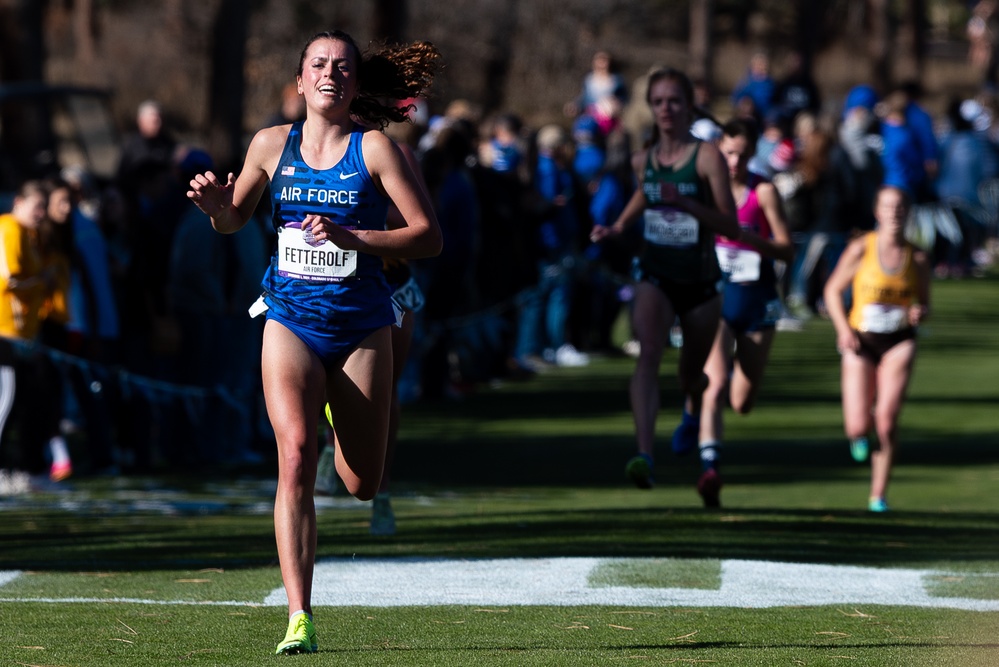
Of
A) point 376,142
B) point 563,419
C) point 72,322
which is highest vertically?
point 376,142

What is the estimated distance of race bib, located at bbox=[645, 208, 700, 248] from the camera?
1090 cm

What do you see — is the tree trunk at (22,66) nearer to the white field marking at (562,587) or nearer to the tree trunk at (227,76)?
the tree trunk at (227,76)

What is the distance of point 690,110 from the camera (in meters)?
11.1

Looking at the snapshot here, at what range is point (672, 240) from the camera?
11.0 metres

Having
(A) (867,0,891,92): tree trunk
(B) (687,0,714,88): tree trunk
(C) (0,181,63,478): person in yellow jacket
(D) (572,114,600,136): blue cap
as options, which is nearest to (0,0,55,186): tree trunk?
(D) (572,114,600,136): blue cap

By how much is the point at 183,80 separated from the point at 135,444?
3500 centimetres

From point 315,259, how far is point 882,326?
21.1 feet

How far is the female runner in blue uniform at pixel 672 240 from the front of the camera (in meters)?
10.9

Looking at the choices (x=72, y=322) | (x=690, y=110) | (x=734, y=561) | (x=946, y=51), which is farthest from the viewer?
(x=946, y=51)

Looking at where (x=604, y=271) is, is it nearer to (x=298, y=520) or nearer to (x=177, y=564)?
(x=177, y=564)

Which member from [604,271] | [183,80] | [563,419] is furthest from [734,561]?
[183,80]

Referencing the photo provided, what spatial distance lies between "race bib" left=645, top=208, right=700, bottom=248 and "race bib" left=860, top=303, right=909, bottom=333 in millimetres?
2087

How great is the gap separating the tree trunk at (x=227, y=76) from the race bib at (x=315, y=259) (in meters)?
18.1

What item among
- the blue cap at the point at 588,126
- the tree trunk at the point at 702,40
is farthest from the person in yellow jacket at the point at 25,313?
the tree trunk at the point at 702,40
